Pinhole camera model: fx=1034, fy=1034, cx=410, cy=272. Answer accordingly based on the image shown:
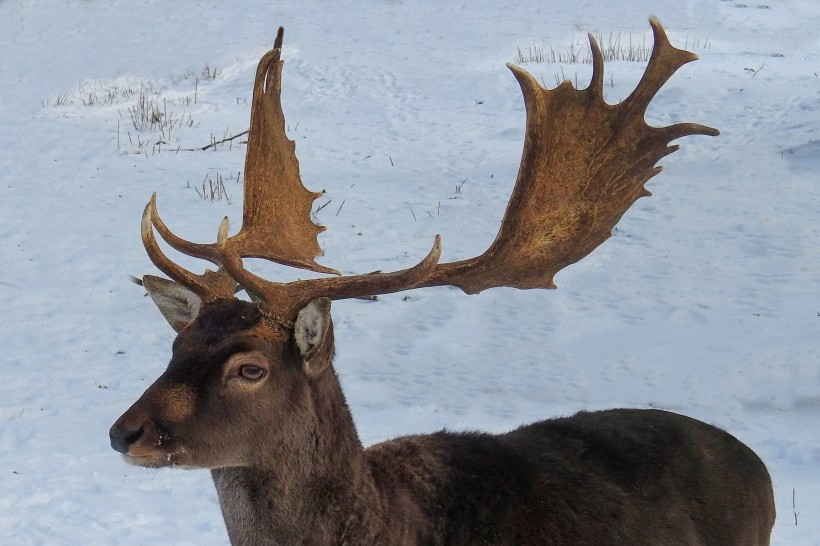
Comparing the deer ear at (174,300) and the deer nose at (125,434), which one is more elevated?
the deer ear at (174,300)

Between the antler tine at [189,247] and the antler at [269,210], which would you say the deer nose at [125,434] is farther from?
the antler tine at [189,247]

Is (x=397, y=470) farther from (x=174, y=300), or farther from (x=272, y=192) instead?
(x=272, y=192)

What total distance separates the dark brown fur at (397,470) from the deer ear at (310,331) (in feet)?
0.09

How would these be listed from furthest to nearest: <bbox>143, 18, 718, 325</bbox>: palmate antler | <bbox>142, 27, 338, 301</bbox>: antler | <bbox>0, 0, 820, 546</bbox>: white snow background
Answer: <bbox>0, 0, 820, 546</bbox>: white snow background < <bbox>142, 27, 338, 301</bbox>: antler < <bbox>143, 18, 718, 325</bbox>: palmate antler

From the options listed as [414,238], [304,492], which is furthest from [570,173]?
[414,238]

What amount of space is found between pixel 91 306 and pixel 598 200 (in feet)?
22.5

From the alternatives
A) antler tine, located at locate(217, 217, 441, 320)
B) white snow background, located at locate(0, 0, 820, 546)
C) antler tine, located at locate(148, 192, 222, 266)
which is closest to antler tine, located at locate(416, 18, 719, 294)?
antler tine, located at locate(217, 217, 441, 320)

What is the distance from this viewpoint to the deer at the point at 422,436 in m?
3.66

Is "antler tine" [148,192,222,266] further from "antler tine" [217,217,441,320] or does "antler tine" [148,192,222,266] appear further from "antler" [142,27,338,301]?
"antler tine" [217,217,441,320]

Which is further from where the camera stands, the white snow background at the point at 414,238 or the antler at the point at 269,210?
the white snow background at the point at 414,238

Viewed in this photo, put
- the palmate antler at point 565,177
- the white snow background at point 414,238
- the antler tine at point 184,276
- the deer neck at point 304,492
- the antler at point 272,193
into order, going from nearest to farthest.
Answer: the deer neck at point 304,492 < the antler tine at point 184,276 < the palmate antler at point 565,177 < the antler at point 272,193 < the white snow background at point 414,238

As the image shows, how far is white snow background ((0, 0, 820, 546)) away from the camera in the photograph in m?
7.52

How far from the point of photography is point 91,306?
10125 mm

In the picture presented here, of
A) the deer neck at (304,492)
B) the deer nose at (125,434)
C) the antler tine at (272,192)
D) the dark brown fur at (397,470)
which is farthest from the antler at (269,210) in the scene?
the deer nose at (125,434)
